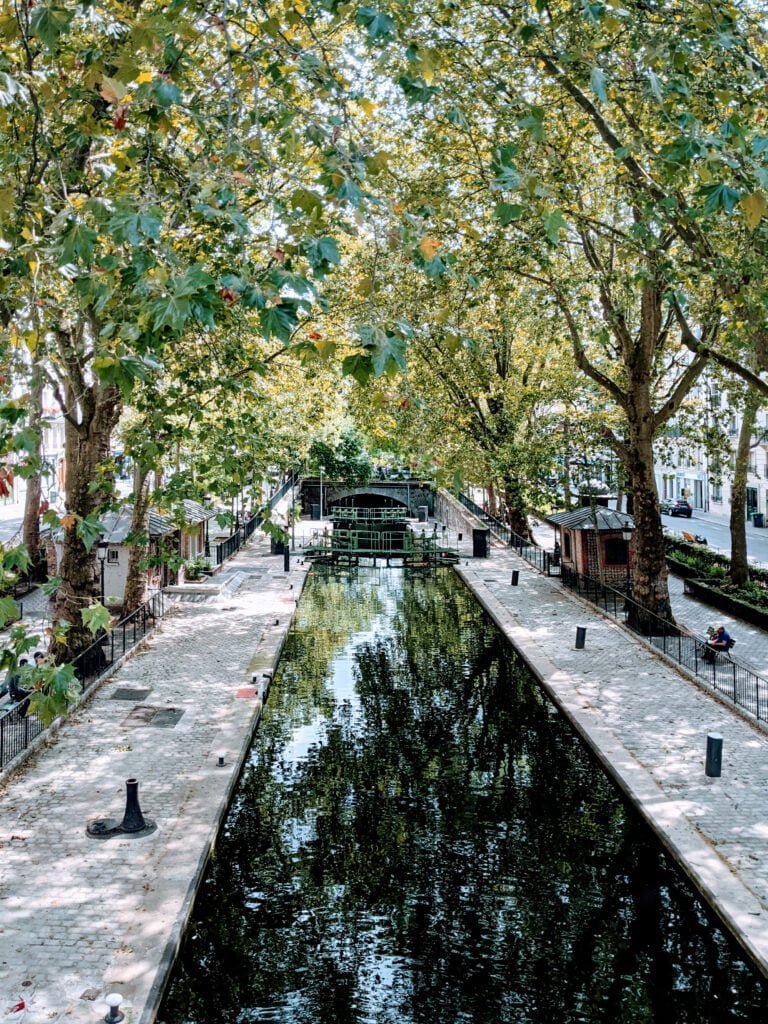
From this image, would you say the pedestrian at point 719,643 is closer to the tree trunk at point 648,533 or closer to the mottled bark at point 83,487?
the tree trunk at point 648,533

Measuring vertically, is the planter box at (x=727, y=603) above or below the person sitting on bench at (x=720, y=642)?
above

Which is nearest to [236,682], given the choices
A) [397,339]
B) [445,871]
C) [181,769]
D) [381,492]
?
[181,769]

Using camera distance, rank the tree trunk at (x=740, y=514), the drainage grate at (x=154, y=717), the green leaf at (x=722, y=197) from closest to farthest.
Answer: the green leaf at (x=722, y=197) < the drainage grate at (x=154, y=717) < the tree trunk at (x=740, y=514)

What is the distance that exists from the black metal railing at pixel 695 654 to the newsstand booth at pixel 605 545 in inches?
63.9

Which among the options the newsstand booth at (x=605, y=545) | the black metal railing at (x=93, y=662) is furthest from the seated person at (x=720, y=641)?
the black metal railing at (x=93, y=662)

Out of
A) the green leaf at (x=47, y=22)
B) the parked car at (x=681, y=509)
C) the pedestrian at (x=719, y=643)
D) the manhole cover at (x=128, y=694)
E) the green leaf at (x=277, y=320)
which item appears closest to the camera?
the green leaf at (x=277, y=320)

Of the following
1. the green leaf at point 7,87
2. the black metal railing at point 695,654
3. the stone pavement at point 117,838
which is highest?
the green leaf at point 7,87

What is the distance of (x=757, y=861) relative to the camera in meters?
11.8

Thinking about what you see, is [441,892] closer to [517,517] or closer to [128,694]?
[128,694]

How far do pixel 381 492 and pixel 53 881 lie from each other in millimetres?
59324

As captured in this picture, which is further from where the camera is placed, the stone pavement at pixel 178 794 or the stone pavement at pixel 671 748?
the stone pavement at pixel 671 748

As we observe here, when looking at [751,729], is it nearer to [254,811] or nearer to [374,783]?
[374,783]

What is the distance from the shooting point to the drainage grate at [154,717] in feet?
58.2

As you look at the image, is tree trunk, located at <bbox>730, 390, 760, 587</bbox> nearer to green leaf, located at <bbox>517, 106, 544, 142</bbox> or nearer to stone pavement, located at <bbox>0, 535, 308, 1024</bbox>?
stone pavement, located at <bbox>0, 535, 308, 1024</bbox>
